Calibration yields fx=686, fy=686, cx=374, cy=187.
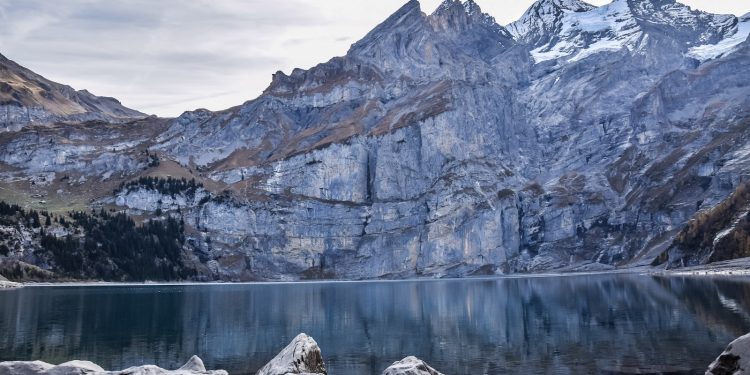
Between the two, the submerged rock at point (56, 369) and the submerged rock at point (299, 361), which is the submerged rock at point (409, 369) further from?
the submerged rock at point (56, 369)

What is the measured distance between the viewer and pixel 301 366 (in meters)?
40.1

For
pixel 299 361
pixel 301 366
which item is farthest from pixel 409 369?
pixel 299 361

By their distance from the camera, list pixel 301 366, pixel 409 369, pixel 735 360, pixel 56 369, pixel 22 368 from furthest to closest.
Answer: pixel 301 366
pixel 409 369
pixel 22 368
pixel 56 369
pixel 735 360

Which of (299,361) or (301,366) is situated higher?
(299,361)

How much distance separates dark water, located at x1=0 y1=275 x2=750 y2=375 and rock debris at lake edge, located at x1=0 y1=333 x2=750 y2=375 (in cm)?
1615

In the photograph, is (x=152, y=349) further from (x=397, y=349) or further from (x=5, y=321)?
(x=5, y=321)

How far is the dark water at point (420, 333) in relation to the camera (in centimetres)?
5997

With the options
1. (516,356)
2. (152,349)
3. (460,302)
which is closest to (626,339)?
(516,356)

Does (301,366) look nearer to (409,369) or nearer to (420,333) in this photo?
(409,369)

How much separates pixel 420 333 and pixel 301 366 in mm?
44597

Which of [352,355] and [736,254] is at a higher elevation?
[736,254]

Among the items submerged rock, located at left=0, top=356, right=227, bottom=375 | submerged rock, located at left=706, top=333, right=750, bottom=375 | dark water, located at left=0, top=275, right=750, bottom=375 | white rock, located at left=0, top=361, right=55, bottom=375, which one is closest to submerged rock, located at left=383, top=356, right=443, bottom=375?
submerged rock, located at left=0, top=356, right=227, bottom=375

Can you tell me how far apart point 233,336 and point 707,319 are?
180 ft

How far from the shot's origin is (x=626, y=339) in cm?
6894
